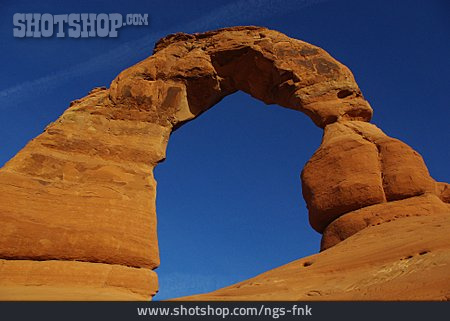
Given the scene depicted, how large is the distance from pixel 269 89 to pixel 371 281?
45.1ft

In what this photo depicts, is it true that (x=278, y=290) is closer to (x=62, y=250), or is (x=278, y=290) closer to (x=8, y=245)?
(x=62, y=250)

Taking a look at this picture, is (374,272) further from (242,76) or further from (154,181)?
(242,76)

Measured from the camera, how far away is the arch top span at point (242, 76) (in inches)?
720

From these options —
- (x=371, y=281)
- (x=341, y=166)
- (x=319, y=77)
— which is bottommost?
(x=371, y=281)

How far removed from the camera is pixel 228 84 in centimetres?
2119

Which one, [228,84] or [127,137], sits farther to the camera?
[228,84]

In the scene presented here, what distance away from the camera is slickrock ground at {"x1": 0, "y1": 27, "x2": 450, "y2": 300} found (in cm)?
1161

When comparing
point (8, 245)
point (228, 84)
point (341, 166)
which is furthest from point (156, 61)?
point (8, 245)

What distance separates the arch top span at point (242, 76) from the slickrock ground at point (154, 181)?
54 mm

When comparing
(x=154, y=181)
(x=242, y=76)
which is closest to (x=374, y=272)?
(x=154, y=181)

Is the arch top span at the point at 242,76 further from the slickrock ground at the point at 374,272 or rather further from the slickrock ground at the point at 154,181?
the slickrock ground at the point at 374,272

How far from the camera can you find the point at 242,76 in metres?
21.3

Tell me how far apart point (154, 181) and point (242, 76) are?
26.6ft

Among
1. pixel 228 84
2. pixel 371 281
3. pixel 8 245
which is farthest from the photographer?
pixel 228 84
